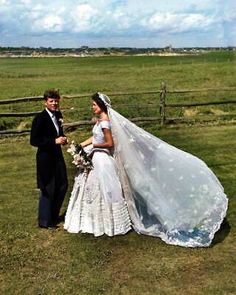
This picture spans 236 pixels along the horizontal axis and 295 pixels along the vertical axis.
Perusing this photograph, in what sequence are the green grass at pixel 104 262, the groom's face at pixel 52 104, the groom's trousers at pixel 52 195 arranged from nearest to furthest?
the green grass at pixel 104 262 < the groom's face at pixel 52 104 < the groom's trousers at pixel 52 195

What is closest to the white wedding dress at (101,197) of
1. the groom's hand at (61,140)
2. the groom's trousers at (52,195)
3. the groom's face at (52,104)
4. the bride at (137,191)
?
the bride at (137,191)

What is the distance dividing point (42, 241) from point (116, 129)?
1748 millimetres

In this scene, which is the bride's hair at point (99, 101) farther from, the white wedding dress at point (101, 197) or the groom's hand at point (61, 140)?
the groom's hand at point (61, 140)

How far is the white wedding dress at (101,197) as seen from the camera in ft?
20.8

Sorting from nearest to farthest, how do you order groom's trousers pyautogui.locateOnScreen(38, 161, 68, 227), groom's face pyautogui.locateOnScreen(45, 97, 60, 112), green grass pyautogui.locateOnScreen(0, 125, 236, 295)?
green grass pyautogui.locateOnScreen(0, 125, 236, 295)
groom's face pyautogui.locateOnScreen(45, 97, 60, 112)
groom's trousers pyautogui.locateOnScreen(38, 161, 68, 227)

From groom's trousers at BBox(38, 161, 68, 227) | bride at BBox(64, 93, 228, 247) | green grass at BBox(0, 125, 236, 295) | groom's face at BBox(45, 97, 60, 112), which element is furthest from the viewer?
groom's trousers at BBox(38, 161, 68, 227)

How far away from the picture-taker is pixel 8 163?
35.9ft

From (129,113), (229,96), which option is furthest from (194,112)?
(229,96)

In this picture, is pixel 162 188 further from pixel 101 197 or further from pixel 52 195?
pixel 52 195

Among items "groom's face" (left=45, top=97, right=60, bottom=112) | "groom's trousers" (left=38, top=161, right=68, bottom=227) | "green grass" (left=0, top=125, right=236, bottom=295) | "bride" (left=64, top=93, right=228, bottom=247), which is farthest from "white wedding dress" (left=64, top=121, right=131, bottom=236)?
"groom's face" (left=45, top=97, right=60, bottom=112)

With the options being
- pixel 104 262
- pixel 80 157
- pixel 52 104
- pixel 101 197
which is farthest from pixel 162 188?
pixel 52 104

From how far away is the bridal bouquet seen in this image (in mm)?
6312

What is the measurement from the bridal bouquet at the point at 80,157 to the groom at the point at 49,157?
192 mm

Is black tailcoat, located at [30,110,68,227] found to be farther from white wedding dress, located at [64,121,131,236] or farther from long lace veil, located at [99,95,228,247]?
long lace veil, located at [99,95,228,247]
